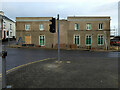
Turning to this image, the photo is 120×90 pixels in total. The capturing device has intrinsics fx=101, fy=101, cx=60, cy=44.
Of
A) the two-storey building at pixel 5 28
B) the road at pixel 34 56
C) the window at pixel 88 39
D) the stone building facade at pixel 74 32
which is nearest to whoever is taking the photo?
the two-storey building at pixel 5 28

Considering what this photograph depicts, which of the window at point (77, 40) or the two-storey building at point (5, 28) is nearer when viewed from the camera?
the two-storey building at point (5, 28)

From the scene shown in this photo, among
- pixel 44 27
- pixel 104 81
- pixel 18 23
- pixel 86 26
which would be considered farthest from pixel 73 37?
pixel 104 81

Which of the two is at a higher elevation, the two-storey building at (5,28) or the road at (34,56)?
the two-storey building at (5,28)

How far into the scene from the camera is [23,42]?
2702 centimetres

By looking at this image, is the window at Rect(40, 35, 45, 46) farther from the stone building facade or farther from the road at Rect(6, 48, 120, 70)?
the road at Rect(6, 48, 120, 70)

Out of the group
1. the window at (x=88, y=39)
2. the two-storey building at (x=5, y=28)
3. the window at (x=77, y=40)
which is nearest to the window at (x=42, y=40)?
the two-storey building at (x=5, y=28)

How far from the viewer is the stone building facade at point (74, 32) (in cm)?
2683

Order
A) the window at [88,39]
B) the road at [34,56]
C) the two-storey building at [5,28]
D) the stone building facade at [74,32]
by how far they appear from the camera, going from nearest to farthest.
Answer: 1. the two-storey building at [5,28]
2. the road at [34,56]
3. the stone building facade at [74,32]
4. the window at [88,39]

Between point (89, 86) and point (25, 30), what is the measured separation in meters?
25.6

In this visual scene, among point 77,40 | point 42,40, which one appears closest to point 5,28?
point 42,40

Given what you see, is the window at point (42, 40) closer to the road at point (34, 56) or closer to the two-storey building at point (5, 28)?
the two-storey building at point (5, 28)

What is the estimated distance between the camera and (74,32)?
27.0 m

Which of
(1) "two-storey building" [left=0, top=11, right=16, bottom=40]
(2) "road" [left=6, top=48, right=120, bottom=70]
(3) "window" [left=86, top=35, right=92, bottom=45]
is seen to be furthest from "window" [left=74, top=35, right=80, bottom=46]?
(1) "two-storey building" [left=0, top=11, right=16, bottom=40]

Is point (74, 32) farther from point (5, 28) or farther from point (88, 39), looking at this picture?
point (5, 28)
